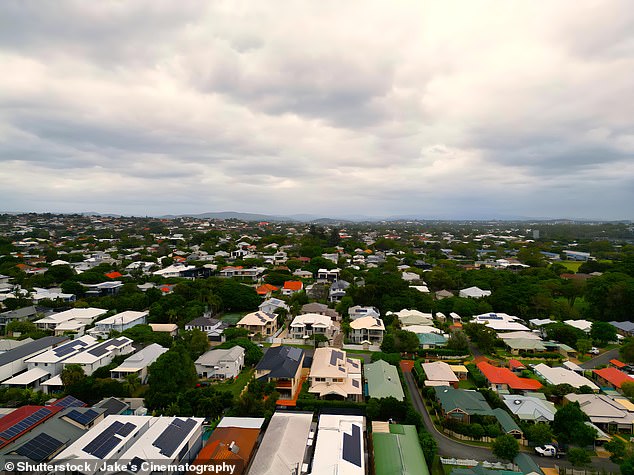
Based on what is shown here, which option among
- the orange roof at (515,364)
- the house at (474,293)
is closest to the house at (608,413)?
the orange roof at (515,364)

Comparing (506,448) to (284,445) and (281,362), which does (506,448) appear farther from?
(281,362)

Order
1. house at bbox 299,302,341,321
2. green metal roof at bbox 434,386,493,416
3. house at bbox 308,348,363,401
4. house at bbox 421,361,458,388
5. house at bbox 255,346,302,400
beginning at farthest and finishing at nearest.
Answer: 1. house at bbox 299,302,341,321
2. house at bbox 421,361,458,388
3. house at bbox 255,346,302,400
4. house at bbox 308,348,363,401
5. green metal roof at bbox 434,386,493,416

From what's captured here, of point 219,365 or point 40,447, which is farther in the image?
point 219,365

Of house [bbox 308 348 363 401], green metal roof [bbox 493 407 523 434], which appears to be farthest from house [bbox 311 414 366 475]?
green metal roof [bbox 493 407 523 434]

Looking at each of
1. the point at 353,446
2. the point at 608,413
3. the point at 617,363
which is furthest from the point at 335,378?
the point at 617,363

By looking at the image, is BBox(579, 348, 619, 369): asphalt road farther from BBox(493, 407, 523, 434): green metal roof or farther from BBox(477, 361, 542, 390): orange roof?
BBox(493, 407, 523, 434): green metal roof

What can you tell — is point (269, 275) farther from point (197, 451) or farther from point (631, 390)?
point (631, 390)
